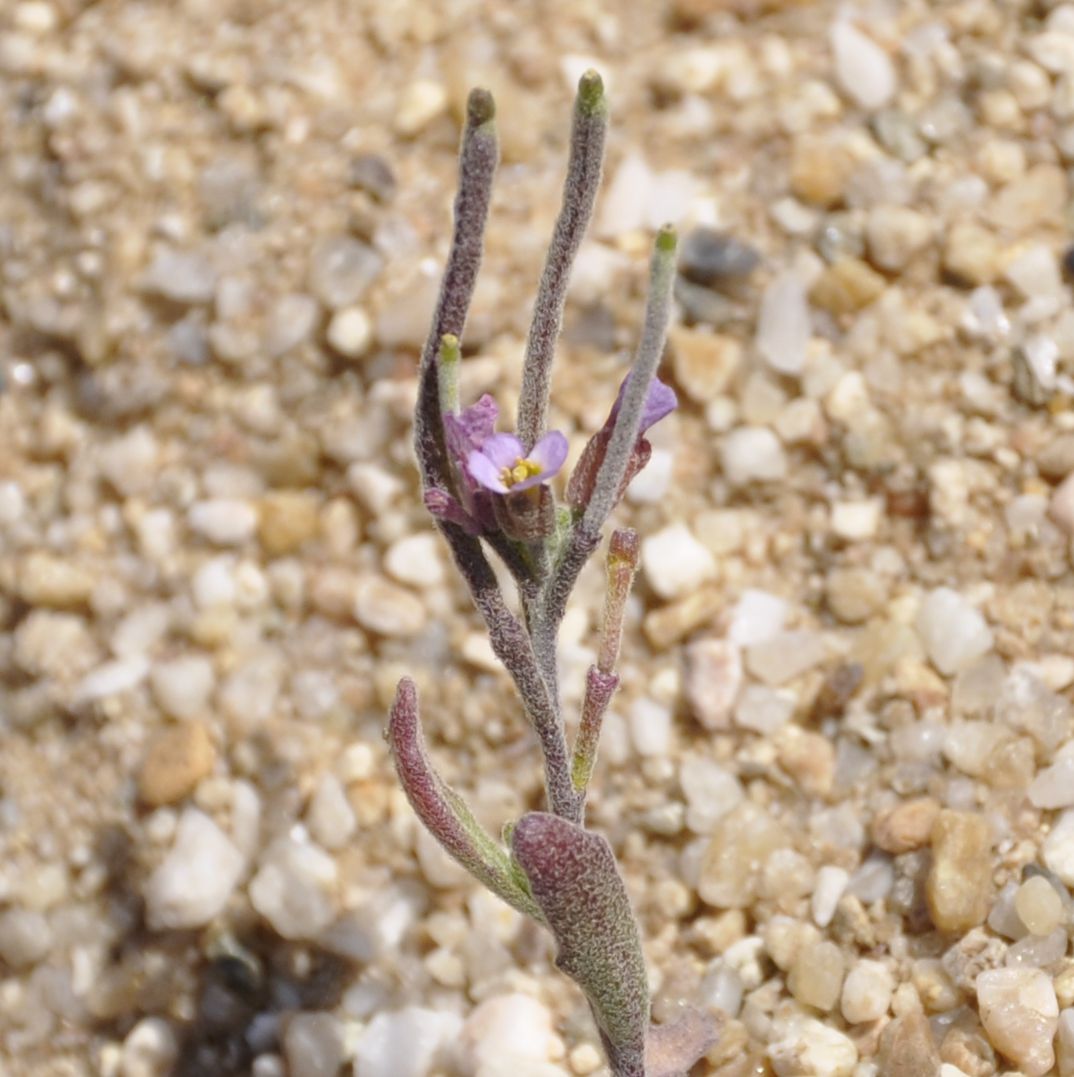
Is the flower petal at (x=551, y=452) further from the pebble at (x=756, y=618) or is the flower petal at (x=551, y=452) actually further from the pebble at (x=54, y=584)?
the pebble at (x=54, y=584)

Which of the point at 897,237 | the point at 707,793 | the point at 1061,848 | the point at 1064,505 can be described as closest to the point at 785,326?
the point at 897,237

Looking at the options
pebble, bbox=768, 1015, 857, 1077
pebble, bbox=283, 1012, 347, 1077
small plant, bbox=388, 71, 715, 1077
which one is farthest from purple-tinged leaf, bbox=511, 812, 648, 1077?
pebble, bbox=283, 1012, 347, 1077

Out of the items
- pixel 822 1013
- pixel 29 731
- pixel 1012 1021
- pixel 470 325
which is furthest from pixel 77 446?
pixel 1012 1021

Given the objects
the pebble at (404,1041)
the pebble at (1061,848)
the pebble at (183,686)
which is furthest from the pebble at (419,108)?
the pebble at (1061,848)

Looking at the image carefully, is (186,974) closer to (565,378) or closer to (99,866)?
(99,866)

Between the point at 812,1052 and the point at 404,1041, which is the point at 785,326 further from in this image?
the point at 404,1041

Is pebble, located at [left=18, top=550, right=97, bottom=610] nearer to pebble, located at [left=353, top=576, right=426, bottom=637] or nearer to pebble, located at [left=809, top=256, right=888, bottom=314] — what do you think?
pebble, located at [left=353, top=576, right=426, bottom=637]
